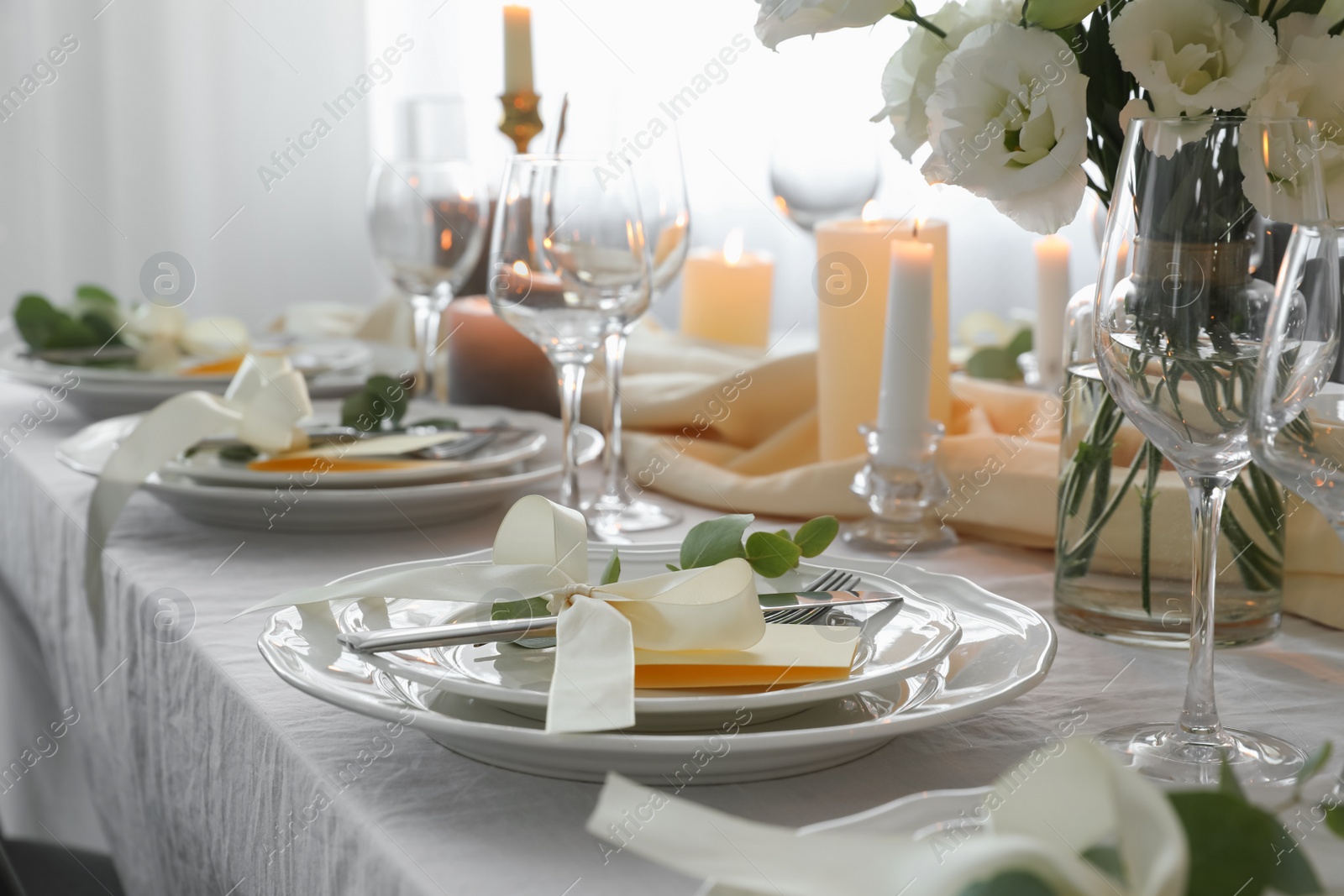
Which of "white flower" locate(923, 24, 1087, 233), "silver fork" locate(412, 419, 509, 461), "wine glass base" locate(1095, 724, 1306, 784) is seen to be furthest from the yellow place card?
"silver fork" locate(412, 419, 509, 461)

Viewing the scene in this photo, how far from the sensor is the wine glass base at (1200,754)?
1.61ft

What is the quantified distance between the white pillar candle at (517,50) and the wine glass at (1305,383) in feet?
3.05

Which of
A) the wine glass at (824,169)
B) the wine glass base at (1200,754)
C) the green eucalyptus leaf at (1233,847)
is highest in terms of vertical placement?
the wine glass at (824,169)

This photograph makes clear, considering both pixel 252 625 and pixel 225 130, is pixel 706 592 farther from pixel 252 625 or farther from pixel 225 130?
pixel 225 130

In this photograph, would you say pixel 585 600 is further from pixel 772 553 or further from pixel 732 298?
pixel 732 298

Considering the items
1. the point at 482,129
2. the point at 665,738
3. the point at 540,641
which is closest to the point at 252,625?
the point at 540,641

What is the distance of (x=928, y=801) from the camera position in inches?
14.7

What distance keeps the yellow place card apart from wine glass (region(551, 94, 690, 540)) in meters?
0.36

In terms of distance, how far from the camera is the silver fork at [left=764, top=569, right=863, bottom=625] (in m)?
0.56

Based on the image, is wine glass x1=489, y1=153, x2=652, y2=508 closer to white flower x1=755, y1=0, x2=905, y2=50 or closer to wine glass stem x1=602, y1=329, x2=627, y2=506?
wine glass stem x1=602, y1=329, x2=627, y2=506

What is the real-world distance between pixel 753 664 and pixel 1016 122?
27cm

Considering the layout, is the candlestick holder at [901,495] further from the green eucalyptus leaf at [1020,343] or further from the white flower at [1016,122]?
the green eucalyptus leaf at [1020,343]

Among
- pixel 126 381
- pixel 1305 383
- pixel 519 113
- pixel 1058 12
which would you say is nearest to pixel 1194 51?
pixel 1058 12

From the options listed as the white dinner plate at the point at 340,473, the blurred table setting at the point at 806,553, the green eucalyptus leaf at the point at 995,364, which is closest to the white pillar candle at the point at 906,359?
the blurred table setting at the point at 806,553
